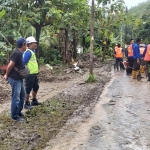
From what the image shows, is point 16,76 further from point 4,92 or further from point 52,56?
point 52,56

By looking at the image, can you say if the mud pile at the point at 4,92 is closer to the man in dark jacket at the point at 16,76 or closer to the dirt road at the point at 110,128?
the man in dark jacket at the point at 16,76

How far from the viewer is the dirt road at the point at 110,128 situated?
4.86m

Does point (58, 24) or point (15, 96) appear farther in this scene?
point (58, 24)

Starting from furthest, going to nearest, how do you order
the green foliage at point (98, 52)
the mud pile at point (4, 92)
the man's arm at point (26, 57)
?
1. the green foliage at point (98, 52)
2. the mud pile at point (4, 92)
3. the man's arm at point (26, 57)

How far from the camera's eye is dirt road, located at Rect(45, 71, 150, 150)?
4864mm

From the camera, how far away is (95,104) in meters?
8.03

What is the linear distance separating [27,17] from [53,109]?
7.67 metres

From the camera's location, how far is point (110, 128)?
576cm

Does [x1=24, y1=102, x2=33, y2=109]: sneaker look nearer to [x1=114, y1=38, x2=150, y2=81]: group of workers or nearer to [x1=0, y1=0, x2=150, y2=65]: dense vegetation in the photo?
[x1=0, y1=0, x2=150, y2=65]: dense vegetation

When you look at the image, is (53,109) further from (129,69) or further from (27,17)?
(129,69)

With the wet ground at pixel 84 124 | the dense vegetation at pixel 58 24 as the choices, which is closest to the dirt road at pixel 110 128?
the wet ground at pixel 84 124

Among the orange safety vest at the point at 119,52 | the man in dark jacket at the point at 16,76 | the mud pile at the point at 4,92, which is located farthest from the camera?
the orange safety vest at the point at 119,52

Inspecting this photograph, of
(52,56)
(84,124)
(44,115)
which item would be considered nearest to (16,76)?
(44,115)

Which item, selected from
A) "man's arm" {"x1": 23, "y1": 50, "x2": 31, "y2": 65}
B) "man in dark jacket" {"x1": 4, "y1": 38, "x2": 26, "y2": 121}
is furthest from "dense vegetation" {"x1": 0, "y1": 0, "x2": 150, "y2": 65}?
"man in dark jacket" {"x1": 4, "y1": 38, "x2": 26, "y2": 121}
